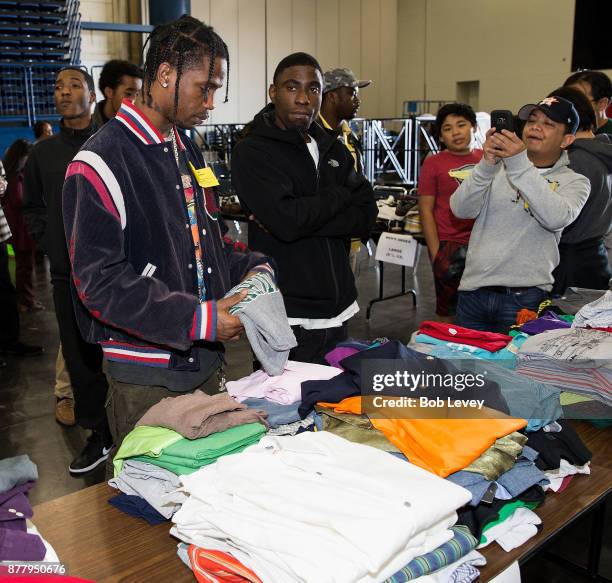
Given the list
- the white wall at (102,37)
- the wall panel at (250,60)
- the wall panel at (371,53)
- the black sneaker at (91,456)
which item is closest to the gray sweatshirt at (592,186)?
the black sneaker at (91,456)

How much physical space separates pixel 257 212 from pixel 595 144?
4.77ft

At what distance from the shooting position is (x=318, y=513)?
3.59ft

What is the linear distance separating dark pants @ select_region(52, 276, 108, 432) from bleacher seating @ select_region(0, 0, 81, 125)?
9048 mm

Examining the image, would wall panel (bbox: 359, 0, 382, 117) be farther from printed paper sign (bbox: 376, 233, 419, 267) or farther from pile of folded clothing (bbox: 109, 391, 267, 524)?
pile of folded clothing (bbox: 109, 391, 267, 524)

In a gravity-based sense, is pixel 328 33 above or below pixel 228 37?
above

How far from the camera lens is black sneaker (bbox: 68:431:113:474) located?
3.04 m

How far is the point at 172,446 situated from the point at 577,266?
2.11 m

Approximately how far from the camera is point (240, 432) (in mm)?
1420

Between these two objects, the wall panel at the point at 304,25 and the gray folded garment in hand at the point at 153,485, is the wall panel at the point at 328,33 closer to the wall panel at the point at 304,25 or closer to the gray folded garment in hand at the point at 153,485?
the wall panel at the point at 304,25

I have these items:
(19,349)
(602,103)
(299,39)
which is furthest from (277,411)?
(299,39)

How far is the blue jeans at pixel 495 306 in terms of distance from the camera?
250 centimetres

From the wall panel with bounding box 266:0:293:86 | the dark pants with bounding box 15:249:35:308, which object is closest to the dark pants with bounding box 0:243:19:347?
the dark pants with bounding box 15:249:35:308

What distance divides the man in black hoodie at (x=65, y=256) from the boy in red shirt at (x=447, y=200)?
75.1 inches

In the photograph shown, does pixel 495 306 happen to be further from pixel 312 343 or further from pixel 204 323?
pixel 204 323
